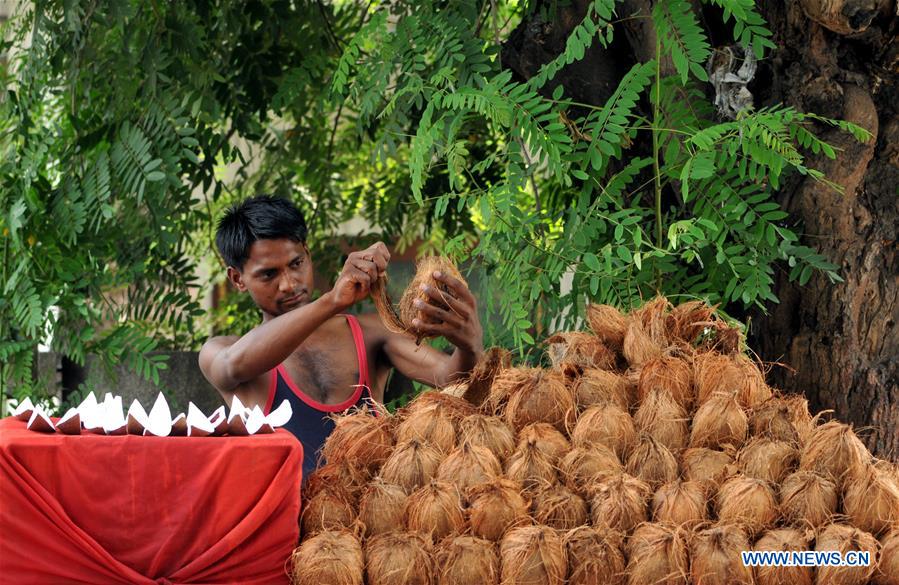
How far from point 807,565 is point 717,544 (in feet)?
0.48

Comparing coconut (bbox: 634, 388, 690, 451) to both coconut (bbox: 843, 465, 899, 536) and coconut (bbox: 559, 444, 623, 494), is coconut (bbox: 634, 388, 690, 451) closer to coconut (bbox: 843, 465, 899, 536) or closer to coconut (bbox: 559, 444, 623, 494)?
coconut (bbox: 559, 444, 623, 494)

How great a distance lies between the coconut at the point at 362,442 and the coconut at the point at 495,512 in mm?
260

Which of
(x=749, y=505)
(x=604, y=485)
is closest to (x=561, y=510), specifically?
(x=604, y=485)

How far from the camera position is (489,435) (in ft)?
6.13

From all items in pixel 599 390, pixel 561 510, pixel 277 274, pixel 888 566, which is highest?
pixel 277 274

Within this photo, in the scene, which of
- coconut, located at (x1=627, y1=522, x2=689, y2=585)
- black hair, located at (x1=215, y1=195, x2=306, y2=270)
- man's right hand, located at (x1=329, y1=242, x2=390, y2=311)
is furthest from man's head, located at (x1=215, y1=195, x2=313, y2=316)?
coconut, located at (x1=627, y1=522, x2=689, y2=585)

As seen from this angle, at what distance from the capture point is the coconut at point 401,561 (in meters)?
1.64

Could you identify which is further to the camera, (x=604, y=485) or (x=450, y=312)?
(x=450, y=312)

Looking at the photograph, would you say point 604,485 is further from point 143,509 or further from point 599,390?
point 143,509

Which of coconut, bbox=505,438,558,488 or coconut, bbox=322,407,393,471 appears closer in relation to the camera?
coconut, bbox=505,438,558,488

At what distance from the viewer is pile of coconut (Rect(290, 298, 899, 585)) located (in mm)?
1630

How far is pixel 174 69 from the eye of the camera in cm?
358

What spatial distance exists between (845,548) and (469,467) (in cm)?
61

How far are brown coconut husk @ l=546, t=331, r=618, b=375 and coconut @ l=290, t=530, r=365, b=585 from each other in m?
0.58
